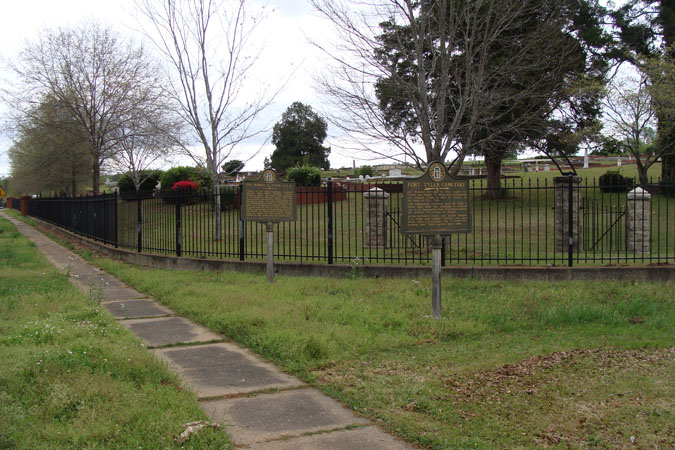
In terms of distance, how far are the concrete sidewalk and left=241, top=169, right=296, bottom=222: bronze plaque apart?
2854 mm

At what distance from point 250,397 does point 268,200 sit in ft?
19.5

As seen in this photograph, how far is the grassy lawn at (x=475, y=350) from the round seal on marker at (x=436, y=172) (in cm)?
183

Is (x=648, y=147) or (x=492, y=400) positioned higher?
(x=648, y=147)

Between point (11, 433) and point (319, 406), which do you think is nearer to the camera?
point (11, 433)

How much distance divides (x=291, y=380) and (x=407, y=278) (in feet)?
17.1

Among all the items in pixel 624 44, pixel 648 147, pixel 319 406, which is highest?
pixel 624 44

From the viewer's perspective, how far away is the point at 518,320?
7.92 meters

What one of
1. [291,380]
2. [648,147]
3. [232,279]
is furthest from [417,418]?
[648,147]

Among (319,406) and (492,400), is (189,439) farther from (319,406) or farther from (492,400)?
(492,400)

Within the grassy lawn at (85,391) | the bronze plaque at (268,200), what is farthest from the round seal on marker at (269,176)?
the grassy lawn at (85,391)

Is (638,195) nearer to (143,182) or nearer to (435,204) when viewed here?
(435,204)

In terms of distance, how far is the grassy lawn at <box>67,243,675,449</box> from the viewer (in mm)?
4566

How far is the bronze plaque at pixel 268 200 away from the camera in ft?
35.4

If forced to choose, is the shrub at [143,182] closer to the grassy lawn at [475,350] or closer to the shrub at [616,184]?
the shrub at [616,184]
